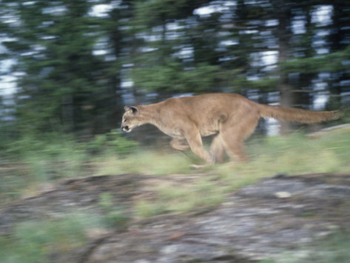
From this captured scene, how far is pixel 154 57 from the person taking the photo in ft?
36.4

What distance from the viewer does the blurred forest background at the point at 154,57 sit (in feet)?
34.9

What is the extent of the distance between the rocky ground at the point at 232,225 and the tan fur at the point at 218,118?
2148mm

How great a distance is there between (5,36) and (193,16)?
17.9ft

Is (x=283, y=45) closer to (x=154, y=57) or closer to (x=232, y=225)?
(x=154, y=57)

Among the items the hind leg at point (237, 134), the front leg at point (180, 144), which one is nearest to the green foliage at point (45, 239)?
the hind leg at point (237, 134)

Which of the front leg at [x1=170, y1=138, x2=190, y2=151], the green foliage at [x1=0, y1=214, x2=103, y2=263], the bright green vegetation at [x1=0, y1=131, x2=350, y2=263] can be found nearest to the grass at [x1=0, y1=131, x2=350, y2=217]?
the bright green vegetation at [x1=0, y1=131, x2=350, y2=263]

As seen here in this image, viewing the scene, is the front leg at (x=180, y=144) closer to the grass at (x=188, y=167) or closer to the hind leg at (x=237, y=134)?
the grass at (x=188, y=167)

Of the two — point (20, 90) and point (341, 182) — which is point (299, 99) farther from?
point (20, 90)

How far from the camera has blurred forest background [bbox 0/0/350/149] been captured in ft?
34.9

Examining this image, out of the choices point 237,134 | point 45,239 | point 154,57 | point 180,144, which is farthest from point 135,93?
point 45,239

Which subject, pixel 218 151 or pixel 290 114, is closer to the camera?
pixel 290 114

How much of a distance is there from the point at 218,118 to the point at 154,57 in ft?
11.0

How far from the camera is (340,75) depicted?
35.9ft

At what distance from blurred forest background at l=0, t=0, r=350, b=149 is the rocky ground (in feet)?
15.7
